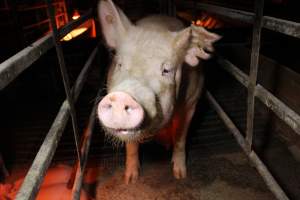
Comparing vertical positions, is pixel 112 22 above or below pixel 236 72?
above

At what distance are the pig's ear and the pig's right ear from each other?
1.75ft

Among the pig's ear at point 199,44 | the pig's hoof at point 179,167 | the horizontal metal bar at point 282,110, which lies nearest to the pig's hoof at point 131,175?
the pig's hoof at point 179,167

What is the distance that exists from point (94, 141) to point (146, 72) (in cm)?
193

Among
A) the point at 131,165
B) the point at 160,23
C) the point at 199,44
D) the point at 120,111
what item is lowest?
the point at 131,165

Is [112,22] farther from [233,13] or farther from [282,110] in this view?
[282,110]

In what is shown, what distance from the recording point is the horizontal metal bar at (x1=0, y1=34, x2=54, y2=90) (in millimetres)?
1088

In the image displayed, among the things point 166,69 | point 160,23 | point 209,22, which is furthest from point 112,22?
point 209,22

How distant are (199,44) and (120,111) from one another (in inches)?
43.1

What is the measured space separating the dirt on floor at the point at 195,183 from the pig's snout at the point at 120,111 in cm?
123

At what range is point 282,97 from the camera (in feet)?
11.5

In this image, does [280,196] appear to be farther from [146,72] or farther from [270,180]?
[146,72]

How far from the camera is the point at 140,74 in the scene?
82.0 inches

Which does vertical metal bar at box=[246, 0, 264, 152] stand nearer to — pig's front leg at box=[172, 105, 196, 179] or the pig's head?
the pig's head

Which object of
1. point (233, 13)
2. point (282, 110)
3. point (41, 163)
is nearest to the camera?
point (41, 163)
